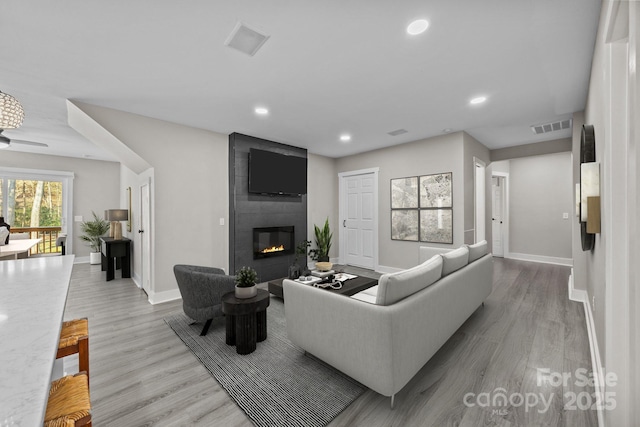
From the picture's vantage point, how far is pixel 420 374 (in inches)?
82.2

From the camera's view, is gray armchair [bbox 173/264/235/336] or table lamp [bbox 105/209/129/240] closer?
gray armchair [bbox 173/264/235/336]

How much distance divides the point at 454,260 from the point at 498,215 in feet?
18.3

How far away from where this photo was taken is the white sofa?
5.52 ft

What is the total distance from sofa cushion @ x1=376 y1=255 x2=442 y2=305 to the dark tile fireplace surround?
3249 millimetres

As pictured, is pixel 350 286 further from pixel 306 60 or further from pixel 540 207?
pixel 540 207

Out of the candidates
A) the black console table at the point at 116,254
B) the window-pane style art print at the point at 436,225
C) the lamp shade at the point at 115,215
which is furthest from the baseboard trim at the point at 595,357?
the lamp shade at the point at 115,215

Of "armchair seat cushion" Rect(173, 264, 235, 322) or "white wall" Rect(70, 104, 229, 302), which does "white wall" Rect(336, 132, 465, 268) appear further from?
"armchair seat cushion" Rect(173, 264, 235, 322)

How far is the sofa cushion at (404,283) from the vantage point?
1775 millimetres

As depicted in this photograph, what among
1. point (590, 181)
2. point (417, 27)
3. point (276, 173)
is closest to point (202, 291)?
point (276, 173)

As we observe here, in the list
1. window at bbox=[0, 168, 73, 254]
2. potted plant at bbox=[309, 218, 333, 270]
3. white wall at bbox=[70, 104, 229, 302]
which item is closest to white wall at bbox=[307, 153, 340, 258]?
potted plant at bbox=[309, 218, 333, 270]

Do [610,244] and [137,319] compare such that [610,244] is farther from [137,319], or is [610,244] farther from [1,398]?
[137,319]

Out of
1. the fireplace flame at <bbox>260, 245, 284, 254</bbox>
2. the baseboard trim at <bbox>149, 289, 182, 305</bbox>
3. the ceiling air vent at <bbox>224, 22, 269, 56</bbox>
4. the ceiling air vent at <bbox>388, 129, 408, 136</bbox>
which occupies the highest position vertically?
the ceiling air vent at <bbox>388, 129, 408, 136</bbox>

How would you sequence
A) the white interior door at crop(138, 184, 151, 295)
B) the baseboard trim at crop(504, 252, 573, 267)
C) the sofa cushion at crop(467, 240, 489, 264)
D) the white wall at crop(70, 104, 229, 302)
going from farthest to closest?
the baseboard trim at crop(504, 252, 573, 267) < the white interior door at crop(138, 184, 151, 295) < the white wall at crop(70, 104, 229, 302) < the sofa cushion at crop(467, 240, 489, 264)

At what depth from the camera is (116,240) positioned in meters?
5.00
